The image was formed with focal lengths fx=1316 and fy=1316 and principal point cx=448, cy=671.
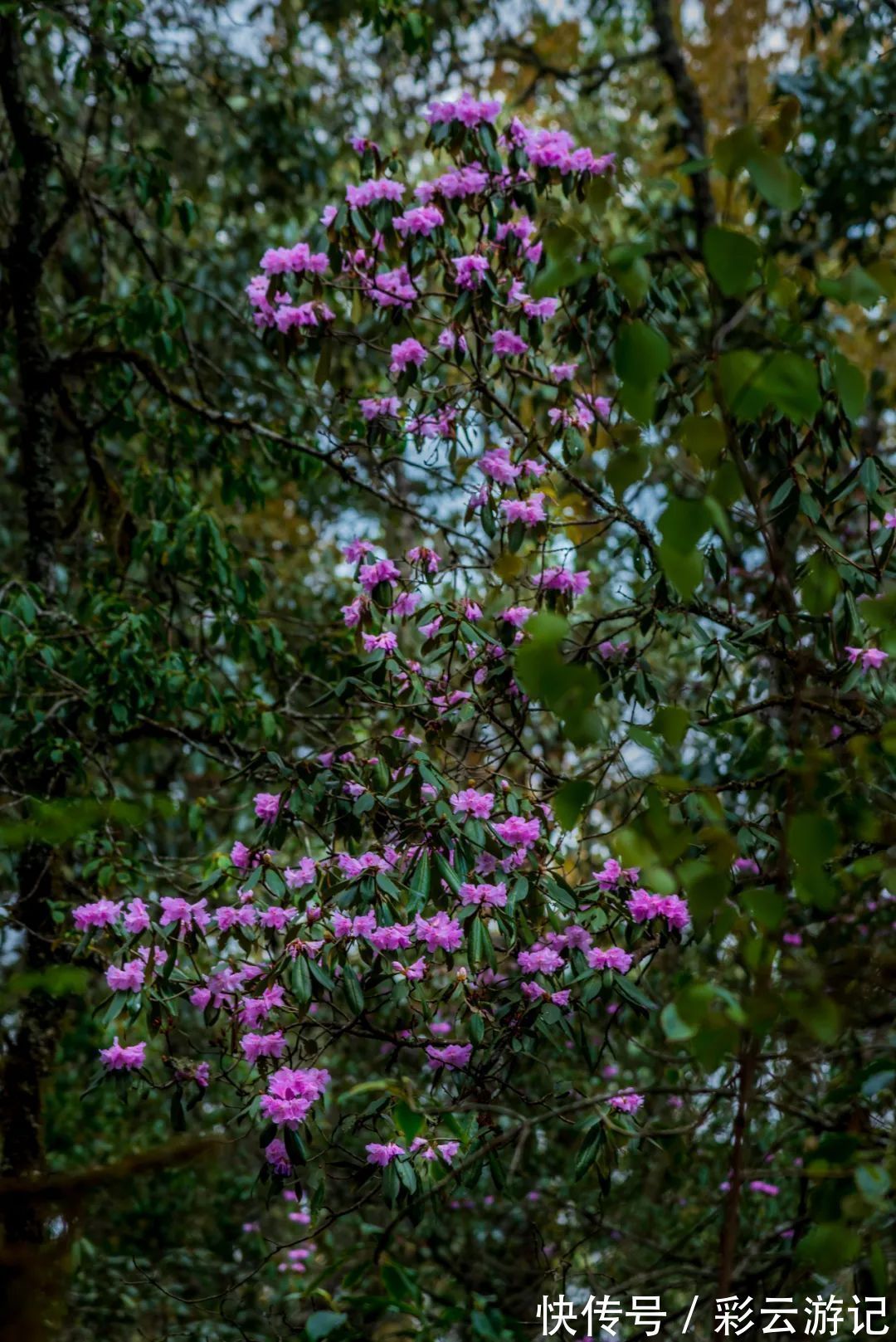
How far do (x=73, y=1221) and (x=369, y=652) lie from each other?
174 cm

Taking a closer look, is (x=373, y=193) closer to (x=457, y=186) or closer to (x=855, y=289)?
(x=457, y=186)

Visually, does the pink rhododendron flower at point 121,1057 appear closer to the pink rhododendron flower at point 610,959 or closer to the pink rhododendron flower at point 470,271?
the pink rhododendron flower at point 610,959

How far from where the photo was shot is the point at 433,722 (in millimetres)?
2598

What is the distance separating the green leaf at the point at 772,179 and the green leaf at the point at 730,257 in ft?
0.16

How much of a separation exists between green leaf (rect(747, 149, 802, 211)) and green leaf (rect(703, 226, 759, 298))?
0.05m

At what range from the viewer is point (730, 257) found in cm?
131

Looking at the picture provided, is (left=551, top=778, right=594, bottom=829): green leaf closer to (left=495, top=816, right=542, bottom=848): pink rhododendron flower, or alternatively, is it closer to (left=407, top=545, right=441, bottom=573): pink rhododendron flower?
(left=495, top=816, right=542, bottom=848): pink rhododendron flower

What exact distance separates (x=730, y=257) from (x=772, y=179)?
0.10 metres

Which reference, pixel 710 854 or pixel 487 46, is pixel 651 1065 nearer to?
pixel 710 854

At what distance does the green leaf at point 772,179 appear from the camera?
1322 mm

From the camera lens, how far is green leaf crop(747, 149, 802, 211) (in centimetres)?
132

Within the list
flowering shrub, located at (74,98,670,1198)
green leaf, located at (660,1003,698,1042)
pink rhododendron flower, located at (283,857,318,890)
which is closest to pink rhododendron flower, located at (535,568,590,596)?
flowering shrub, located at (74,98,670,1198)

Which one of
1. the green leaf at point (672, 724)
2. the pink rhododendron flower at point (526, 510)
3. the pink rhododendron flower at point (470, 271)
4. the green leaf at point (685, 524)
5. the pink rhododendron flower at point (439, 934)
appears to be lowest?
the green leaf at point (672, 724)

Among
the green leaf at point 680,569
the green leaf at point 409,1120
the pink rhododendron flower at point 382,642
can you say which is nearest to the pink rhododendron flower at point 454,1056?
the pink rhododendron flower at point 382,642
